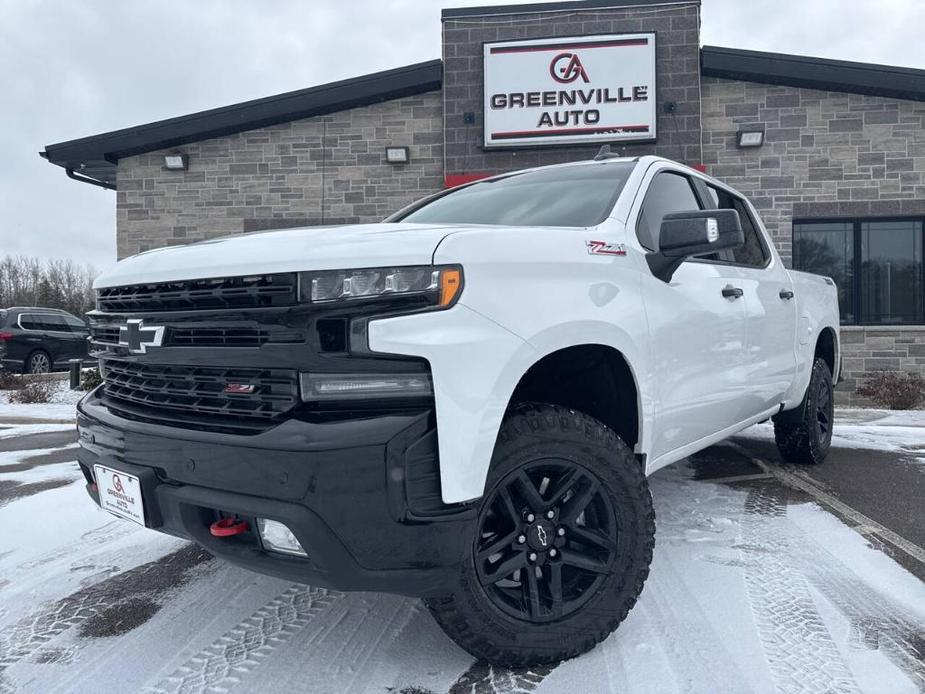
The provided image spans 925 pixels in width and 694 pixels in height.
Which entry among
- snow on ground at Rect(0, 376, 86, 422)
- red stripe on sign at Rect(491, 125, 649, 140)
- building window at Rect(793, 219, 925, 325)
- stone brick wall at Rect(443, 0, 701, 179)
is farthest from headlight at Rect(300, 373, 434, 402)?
building window at Rect(793, 219, 925, 325)

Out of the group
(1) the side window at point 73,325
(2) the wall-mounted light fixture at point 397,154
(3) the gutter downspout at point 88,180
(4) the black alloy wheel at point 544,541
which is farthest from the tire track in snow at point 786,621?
(1) the side window at point 73,325

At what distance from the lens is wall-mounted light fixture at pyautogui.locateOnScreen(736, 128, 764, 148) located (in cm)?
993

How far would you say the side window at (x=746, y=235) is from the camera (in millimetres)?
3705

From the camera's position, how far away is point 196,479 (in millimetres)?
1839

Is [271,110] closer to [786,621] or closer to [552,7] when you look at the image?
[552,7]

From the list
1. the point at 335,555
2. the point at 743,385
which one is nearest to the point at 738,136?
the point at 743,385

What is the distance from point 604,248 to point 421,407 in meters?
1.03

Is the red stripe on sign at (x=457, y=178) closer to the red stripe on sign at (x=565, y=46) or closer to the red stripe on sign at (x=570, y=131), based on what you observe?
the red stripe on sign at (x=570, y=131)

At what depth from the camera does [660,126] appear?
397 inches

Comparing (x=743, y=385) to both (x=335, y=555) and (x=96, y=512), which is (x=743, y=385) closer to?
(x=335, y=555)

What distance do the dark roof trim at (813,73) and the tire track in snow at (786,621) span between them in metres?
8.54

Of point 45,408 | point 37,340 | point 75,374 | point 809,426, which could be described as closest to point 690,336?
point 809,426

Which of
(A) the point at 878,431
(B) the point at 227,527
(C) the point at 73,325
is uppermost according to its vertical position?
(C) the point at 73,325

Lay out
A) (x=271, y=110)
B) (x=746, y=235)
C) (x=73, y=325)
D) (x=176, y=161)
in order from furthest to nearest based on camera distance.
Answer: (x=73, y=325) → (x=176, y=161) → (x=271, y=110) → (x=746, y=235)
